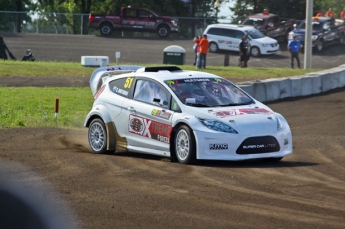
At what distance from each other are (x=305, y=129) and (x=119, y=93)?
5492 millimetres

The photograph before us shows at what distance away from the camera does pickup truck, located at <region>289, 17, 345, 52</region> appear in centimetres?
4712

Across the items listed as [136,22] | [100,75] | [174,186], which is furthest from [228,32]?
[174,186]

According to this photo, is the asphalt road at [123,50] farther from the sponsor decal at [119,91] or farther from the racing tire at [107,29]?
the sponsor decal at [119,91]

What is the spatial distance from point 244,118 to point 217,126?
456 millimetres

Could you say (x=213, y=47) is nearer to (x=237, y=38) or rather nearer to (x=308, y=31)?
(x=237, y=38)

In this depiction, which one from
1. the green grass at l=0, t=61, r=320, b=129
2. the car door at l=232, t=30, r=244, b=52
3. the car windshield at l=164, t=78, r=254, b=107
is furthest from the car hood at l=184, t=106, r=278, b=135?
the car door at l=232, t=30, r=244, b=52

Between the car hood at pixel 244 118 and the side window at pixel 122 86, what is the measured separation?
5.63 ft

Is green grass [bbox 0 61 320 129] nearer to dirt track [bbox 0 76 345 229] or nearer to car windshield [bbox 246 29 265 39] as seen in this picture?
dirt track [bbox 0 76 345 229]

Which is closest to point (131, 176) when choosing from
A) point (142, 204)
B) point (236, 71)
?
point (142, 204)

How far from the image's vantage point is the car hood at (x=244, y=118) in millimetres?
10750

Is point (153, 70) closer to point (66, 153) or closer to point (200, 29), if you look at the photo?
point (66, 153)

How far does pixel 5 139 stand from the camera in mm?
13219

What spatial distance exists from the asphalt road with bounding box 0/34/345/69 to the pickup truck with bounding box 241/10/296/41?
0.81 metres

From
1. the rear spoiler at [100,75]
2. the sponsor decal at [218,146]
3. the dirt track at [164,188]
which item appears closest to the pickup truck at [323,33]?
the rear spoiler at [100,75]
